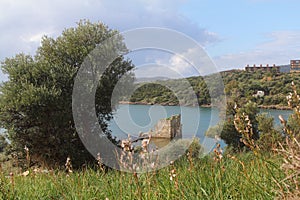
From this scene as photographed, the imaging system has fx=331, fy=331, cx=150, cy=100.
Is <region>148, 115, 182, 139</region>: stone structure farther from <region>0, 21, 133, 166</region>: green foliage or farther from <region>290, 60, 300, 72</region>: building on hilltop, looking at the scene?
<region>290, 60, 300, 72</region>: building on hilltop

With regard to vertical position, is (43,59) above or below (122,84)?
above

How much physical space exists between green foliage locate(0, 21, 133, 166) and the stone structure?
2.96 meters

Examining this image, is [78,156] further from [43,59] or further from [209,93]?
[209,93]

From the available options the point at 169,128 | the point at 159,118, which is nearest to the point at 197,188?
the point at 169,128

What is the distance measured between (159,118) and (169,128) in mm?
491

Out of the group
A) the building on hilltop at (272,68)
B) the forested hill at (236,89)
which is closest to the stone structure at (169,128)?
the forested hill at (236,89)

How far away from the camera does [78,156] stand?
12.1 m

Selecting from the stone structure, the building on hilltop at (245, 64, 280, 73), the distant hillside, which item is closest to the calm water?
the stone structure

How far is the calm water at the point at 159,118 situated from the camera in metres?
9.17

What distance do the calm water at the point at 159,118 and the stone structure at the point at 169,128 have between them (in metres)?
0.16

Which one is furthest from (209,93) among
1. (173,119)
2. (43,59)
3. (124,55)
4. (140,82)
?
(43,59)

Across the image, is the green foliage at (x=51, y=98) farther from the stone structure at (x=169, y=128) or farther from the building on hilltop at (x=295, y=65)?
the building on hilltop at (x=295, y=65)

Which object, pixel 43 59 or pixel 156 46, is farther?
pixel 43 59

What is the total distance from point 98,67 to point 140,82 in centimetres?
169
